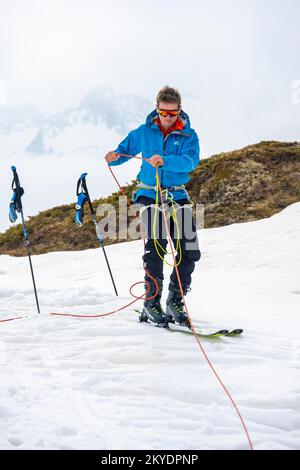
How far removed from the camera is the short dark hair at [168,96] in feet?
15.4

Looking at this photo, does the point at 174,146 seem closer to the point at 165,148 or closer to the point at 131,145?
the point at 165,148

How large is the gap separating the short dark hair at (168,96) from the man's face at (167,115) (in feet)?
0.12

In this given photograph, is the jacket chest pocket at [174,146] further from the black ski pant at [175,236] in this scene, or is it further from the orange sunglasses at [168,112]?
the black ski pant at [175,236]

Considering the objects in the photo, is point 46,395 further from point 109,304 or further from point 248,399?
point 109,304

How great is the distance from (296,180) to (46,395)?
62.4 feet

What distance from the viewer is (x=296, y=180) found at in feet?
65.8

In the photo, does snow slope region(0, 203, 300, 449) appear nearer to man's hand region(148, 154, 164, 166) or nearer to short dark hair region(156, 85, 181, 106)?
man's hand region(148, 154, 164, 166)

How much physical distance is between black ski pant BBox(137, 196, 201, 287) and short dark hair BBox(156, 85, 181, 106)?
1127mm

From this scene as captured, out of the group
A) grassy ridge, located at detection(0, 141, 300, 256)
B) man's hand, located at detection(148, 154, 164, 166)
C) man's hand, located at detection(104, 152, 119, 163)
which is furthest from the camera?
grassy ridge, located at detection(0, 141, 300, 256)

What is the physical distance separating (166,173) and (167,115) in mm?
653

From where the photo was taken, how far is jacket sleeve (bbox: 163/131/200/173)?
461 cm

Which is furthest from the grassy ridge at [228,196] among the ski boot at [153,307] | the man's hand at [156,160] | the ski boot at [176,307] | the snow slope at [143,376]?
the man's hand at [156,160]

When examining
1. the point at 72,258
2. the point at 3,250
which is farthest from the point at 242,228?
the point at 3,250

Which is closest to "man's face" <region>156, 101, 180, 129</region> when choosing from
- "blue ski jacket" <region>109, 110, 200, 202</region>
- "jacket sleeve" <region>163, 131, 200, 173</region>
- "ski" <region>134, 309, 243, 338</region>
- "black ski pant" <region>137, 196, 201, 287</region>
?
"blue ski jacket" <region>109, 110, 200, 202</region>
